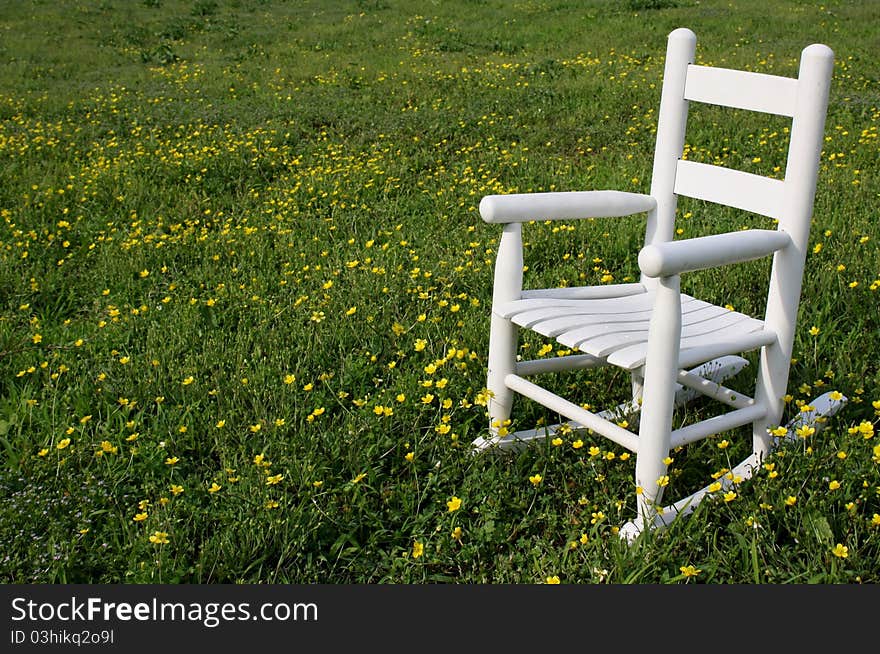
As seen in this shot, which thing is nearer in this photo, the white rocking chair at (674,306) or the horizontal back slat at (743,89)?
the white rocking chair at (674,306)

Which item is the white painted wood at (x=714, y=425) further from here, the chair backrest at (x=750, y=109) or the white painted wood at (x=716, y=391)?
the chair backrest at (x=750, y=109)

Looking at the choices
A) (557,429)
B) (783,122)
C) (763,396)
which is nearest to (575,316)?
(557,429)

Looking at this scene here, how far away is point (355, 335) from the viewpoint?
3.31 meters

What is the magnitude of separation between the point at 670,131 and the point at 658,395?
3.27ft

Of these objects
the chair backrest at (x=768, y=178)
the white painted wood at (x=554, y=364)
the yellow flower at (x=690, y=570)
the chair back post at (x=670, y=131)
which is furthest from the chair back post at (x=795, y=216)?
the yellow flower at (x=690, y=570)

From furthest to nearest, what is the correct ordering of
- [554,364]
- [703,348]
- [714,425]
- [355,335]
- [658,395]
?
[355,335] → [554,364] → [714,425] → [703,348] → [658,395]

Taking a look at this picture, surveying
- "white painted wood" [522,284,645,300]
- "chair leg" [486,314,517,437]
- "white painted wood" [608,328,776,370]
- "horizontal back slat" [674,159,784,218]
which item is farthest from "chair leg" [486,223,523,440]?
"horizontal back slat" [674,159,784,218]

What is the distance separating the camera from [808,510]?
224 centimetres

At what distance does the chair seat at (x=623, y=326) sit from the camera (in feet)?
7.55

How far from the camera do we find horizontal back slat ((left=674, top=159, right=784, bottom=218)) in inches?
102

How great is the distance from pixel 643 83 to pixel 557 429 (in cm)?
549

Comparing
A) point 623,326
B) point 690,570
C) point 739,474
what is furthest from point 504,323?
point 690,570

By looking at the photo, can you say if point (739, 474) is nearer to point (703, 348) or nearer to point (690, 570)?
point (703, 348)

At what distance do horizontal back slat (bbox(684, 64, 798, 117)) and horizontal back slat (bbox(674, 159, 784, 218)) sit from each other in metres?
0.19
